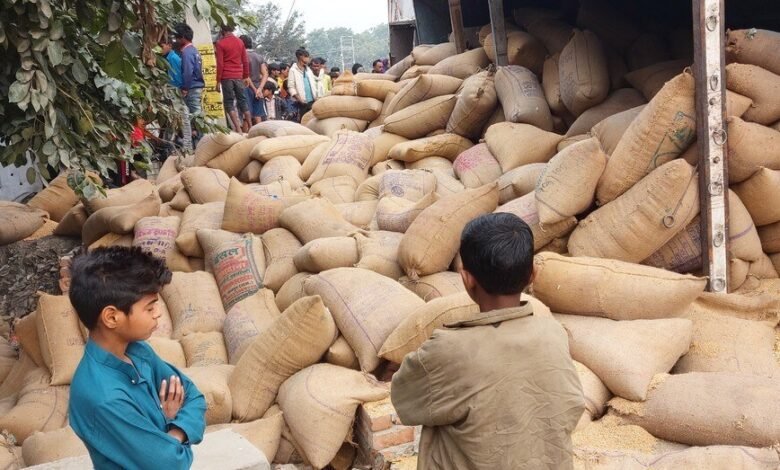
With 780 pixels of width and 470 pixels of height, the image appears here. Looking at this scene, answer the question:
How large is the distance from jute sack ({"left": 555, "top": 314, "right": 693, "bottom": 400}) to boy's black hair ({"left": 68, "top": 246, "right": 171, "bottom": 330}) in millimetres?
1775

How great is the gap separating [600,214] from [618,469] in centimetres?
144

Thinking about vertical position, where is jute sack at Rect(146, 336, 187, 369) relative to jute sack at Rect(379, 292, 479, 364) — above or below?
below

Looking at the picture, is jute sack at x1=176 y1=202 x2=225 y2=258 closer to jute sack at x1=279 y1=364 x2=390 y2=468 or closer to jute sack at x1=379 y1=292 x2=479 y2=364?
jute sack at x1=279 y1=364 x2=390 y2=468

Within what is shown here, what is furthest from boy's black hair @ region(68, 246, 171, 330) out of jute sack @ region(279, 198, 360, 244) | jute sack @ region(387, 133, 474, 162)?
jute sack @ region(387, 133, 474, 162)

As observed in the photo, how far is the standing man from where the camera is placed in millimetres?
10570

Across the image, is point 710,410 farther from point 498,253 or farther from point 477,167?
point 477,167

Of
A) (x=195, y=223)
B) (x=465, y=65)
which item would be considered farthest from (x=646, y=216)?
(x=465, y=65)

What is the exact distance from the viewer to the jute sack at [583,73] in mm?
5090

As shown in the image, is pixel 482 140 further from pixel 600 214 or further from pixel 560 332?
pixel 560 332

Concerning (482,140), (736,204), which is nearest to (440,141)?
(482,140)

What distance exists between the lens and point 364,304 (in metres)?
3.25

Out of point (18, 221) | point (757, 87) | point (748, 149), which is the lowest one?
point (18, 221)

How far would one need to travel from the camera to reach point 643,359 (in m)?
2.85

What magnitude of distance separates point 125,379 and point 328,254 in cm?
219
